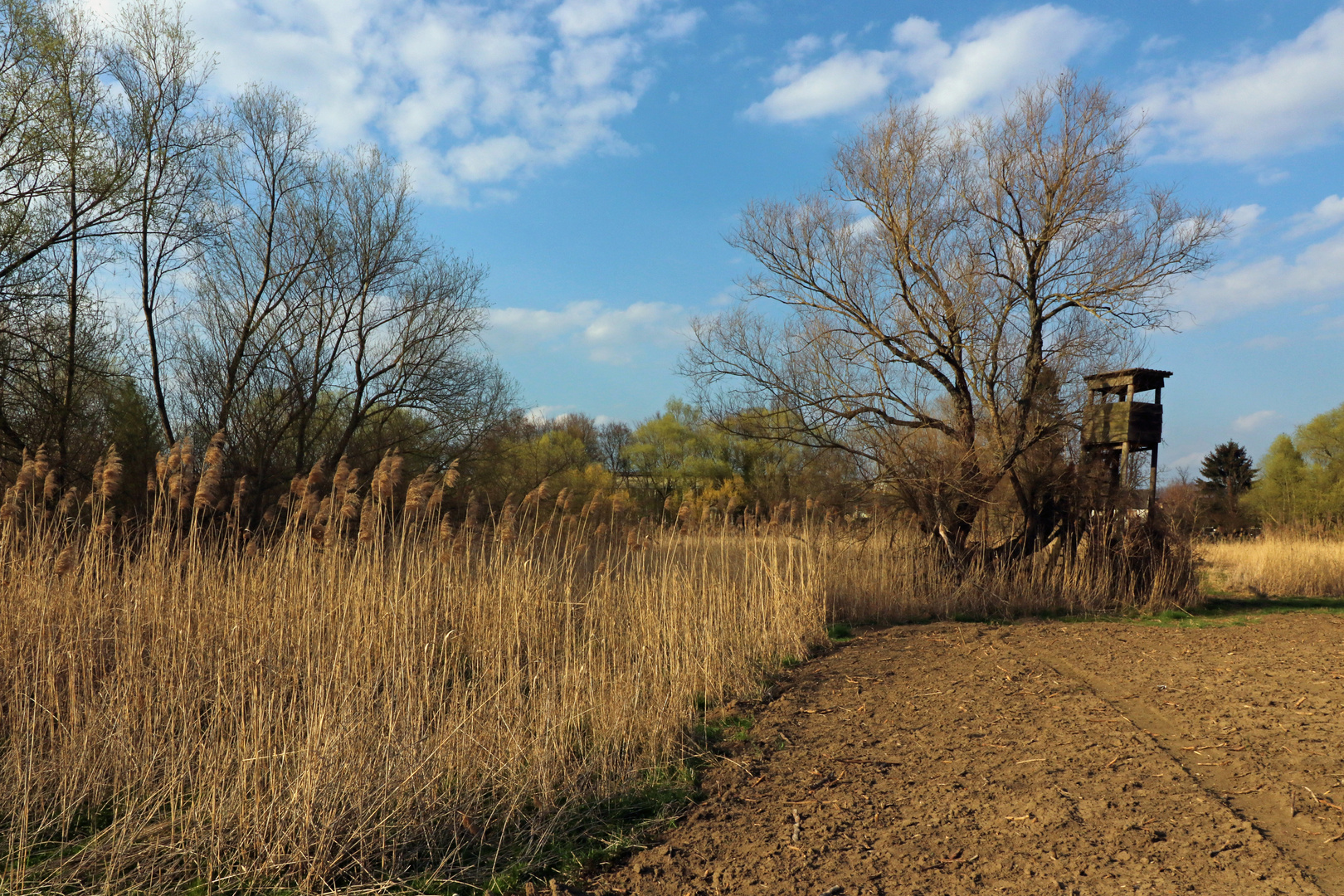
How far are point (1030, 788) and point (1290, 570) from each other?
15.6m

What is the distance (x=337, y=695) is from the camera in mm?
4562

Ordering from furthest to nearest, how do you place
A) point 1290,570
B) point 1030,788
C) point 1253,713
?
point 1290,570, point 1253,713, point 1030,788

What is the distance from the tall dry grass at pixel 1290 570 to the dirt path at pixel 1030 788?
11014mm

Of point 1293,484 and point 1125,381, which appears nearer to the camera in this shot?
point 1125,381

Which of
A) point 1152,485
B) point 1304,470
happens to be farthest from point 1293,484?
point 1152,485

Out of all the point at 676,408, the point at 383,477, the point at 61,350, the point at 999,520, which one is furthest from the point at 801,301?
the point at 676,408

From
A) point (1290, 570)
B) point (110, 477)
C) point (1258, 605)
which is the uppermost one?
point (110, 477)

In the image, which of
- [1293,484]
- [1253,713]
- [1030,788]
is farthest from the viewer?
[1293,484]

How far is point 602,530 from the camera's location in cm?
987

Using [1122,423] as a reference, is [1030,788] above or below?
below

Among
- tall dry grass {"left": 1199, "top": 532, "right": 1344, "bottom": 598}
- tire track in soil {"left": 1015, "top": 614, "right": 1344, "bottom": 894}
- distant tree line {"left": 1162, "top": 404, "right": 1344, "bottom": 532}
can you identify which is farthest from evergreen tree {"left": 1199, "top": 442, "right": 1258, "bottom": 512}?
tire track in soil {"left": 1015, "top": 614, "right": 1344, "bottom": 894}

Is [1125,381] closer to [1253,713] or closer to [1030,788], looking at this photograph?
[1253,713]

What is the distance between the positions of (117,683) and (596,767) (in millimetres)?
3037

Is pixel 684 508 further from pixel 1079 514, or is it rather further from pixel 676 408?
pixel 676 408
